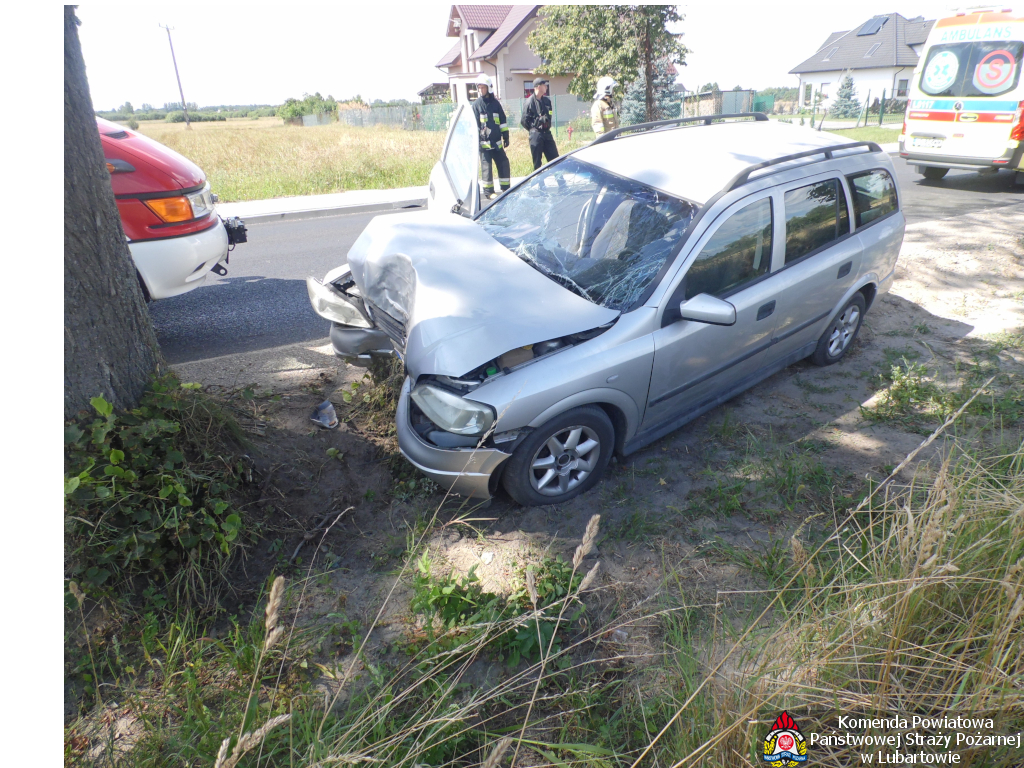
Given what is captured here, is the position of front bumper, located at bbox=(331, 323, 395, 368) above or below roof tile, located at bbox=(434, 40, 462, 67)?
below

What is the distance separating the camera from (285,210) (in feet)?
37.3

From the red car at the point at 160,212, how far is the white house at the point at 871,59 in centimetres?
4894

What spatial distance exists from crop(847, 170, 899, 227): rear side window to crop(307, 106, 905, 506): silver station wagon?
19 mm

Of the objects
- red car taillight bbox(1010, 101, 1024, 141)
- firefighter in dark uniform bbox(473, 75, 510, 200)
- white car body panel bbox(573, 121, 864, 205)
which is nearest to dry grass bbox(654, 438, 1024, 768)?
white car body panel bbox(573, 121, 864, 205)

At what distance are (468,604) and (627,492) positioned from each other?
121 cm

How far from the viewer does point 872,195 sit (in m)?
4.50

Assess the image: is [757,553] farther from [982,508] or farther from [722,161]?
[722,161]

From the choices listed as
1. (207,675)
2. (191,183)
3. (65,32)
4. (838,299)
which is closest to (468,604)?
(207,675)

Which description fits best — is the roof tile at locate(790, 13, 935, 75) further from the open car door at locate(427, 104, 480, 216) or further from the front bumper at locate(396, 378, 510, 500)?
the front bumper at locate(396, 378, 510, 500)

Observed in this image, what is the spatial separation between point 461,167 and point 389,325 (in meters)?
1.67

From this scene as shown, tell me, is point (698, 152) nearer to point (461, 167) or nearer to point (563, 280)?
point (563, 280)

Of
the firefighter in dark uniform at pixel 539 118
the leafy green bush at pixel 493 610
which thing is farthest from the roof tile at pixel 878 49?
the leafy green bush at pixel 493 610

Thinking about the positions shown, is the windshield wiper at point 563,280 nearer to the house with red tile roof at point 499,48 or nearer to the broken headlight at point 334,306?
the broken headlight at point 334,306

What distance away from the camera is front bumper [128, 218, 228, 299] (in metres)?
4.63
